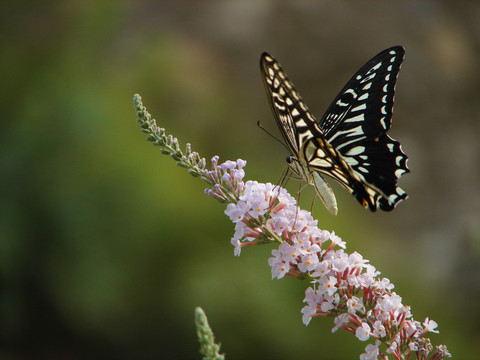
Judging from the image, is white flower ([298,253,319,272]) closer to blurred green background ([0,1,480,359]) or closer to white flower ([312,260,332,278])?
white flower ([312,260,332,278])

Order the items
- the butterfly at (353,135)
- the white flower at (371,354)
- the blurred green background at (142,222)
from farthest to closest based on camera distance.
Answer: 1. the blurred green background at (142,222)
2. the butterfly at (353,135)
3. the white flower at (371,354)

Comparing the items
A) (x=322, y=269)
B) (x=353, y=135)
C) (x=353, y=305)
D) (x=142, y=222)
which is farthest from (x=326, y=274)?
(x=142, y=222)

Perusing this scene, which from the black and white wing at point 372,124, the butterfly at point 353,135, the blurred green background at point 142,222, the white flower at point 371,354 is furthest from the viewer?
the blurred green background at point 142,222

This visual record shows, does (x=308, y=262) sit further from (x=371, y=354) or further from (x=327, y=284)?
(x=371, y=354)

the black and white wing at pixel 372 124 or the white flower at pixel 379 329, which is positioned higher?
the black and white wing at pixel 372 124

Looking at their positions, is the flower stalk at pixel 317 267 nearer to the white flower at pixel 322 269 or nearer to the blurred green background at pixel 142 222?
the white flower at pixel 322 269

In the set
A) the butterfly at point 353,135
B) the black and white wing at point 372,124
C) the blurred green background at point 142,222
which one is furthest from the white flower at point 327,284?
the blurred green background at point 142,222

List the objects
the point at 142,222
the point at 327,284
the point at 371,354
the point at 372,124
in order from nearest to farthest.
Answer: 1. the point at 371,354
2. the point at 327,284
3. the point at 372,124
4. the point at 142,222

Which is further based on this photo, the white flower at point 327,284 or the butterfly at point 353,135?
the butterfly at point 353,135

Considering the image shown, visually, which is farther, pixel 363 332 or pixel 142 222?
pixel 142 222
